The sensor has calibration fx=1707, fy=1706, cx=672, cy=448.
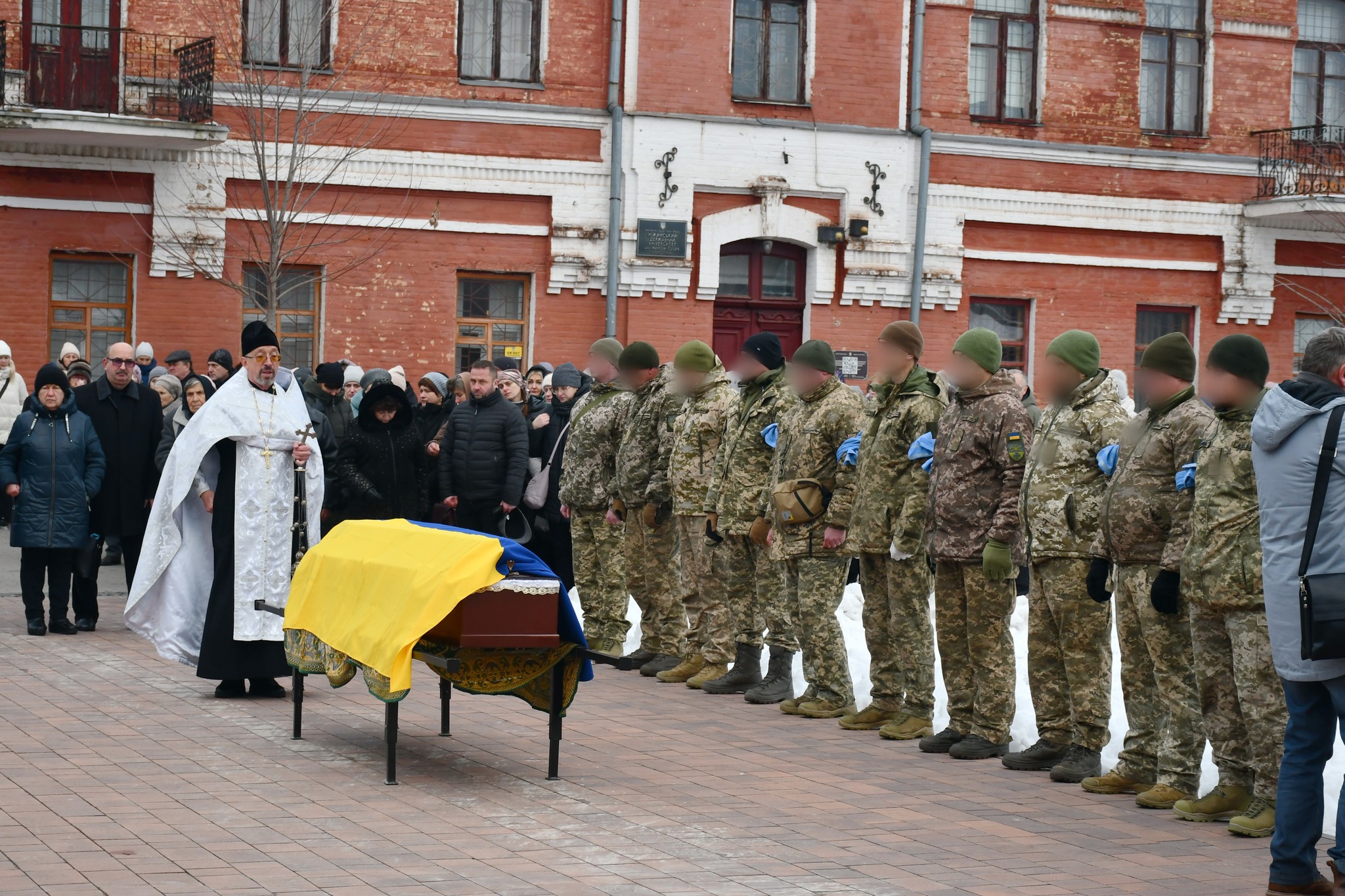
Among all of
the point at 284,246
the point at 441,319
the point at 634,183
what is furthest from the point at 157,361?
the point at 634,183

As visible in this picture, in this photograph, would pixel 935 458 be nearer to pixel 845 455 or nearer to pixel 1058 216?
pixel 845 455

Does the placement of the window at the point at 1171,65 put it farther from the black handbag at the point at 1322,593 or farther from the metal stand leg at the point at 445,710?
the black handbag at the point at 1322,593

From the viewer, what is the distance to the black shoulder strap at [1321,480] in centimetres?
588

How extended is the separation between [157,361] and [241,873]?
1542cm

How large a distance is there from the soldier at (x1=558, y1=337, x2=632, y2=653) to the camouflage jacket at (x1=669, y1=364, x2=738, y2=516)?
32.5 inches

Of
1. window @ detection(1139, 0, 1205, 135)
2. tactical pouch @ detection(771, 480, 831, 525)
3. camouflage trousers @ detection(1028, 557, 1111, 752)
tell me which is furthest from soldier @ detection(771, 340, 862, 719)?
window @ detection(1139, 0, 1205, 135)

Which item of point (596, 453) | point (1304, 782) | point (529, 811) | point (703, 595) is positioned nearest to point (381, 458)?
point (596, 453)

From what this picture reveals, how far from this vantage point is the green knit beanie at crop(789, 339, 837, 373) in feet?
32.4

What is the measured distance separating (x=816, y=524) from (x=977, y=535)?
1.44 m

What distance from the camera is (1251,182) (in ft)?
81.1

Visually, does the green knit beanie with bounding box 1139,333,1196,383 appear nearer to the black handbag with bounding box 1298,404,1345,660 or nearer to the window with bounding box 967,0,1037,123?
the black handbag with bounding box 1298,404,1345,660

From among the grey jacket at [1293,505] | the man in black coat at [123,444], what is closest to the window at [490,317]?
the man in black coat at [123,444]

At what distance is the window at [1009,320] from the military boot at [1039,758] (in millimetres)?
16065

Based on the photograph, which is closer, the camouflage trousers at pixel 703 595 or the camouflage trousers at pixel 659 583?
the camouflage trousers at pixel 703 595
